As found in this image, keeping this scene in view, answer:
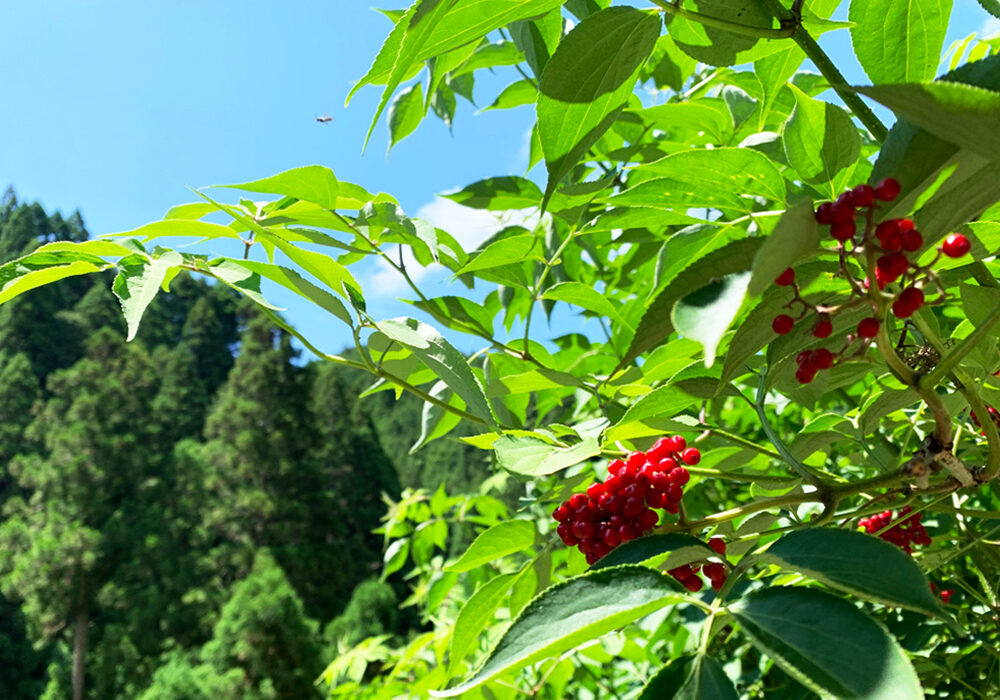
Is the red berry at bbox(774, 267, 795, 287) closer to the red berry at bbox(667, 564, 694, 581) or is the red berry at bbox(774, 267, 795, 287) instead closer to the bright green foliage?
the bright green foliage

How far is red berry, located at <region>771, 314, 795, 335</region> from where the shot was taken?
0.35m

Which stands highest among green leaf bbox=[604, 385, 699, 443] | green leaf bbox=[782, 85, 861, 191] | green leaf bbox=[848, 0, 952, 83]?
green leaf bbox=[848, 0, 952, 83]

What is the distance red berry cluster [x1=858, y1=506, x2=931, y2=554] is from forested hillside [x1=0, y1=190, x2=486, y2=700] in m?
13.9

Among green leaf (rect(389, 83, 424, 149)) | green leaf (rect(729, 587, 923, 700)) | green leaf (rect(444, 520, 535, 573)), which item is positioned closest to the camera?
green leaf (rect(729, 587, 923, 700))

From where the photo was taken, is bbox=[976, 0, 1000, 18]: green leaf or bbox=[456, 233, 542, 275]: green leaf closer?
bbox=[976, 0, 1000, 18]: green leaf

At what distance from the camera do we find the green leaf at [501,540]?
66cm

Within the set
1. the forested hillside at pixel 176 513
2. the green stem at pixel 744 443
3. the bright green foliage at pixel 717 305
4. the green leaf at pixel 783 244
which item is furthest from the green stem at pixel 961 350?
the forested hillside at pixel 176 513

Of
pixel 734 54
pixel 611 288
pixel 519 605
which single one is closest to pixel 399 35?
pixel 734 54

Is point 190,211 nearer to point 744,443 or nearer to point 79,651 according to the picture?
point 744,443

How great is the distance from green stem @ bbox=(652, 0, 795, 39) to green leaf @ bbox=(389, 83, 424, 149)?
425 mm

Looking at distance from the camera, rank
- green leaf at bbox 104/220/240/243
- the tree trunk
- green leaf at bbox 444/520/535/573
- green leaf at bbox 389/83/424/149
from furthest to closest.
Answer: the tree trunk, green leaf at bbox 389/83/424/149, green leaf at bbox 444/520/535/573, green leaf at bbox 104/220/240/243

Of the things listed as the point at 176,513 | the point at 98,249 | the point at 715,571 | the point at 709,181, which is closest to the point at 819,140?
the point at 709,181

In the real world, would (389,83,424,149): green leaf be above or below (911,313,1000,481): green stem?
above

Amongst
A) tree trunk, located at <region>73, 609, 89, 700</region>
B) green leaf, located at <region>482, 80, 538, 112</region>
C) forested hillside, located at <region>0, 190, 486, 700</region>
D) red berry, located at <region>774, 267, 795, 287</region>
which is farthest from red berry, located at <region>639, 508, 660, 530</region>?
tree trunk, located at <region>73, 609, 89, 700</region>
